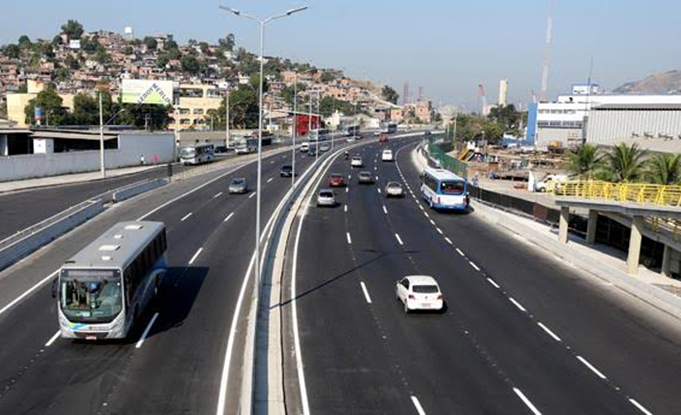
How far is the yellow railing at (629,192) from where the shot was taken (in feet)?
98.7

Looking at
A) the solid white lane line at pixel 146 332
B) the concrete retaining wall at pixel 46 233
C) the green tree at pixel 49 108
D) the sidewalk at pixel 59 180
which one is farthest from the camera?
the green tree at pixel 49 108

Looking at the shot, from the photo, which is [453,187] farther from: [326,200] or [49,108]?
[49,108]

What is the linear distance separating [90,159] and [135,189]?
21391 millimetres

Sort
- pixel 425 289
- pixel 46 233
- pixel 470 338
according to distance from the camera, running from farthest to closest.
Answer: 1. pixel 46 233
2. pixel 425 289
3. pixel 470 338

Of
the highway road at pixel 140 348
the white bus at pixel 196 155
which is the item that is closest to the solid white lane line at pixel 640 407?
the highway road at pixel 140 348

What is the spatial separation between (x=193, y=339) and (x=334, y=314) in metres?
5.49

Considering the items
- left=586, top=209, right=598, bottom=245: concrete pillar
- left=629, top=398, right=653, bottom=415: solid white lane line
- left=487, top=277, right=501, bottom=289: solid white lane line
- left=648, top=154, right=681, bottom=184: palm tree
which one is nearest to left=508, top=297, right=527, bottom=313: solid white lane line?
left=487, top=277, right=501, bottom=289: solid white lane line

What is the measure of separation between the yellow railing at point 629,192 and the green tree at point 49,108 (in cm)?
11840

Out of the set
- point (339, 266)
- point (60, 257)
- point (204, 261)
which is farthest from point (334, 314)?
point (60, 257)

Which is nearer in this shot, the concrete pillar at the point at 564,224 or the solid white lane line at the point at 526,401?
the solid white lane line at the point at 526,401

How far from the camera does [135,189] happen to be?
54.7 metres

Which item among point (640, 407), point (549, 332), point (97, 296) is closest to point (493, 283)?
point (549, 332)

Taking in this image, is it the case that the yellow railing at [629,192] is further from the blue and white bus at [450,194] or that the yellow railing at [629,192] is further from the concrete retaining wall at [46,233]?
the concrete retaining wall at [46,233]

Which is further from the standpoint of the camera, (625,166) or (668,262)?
(625,166)
